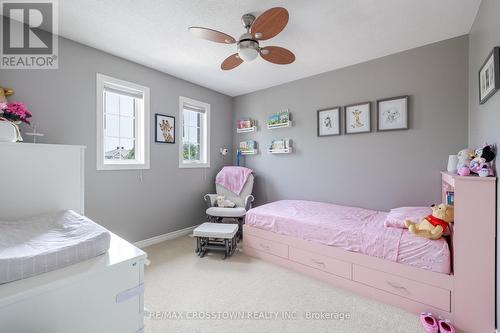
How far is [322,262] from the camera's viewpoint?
2.24 meters

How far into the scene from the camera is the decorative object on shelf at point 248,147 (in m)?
4.08

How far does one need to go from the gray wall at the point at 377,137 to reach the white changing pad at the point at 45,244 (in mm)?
2931

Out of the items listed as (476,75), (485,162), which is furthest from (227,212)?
(476,75)

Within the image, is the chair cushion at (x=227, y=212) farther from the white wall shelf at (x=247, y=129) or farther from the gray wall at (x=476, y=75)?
the gray wall at (x=476, y=75)

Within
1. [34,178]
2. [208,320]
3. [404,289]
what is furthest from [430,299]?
[34,178]

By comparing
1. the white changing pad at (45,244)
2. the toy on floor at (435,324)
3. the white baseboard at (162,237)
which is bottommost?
the toy on floor at (435,324)

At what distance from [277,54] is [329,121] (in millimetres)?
1515

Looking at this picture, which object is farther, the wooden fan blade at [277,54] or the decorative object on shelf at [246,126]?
the decorative object on shelf at [246,126]

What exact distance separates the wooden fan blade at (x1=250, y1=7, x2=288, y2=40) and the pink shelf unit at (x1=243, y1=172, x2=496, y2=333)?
5.77 ft

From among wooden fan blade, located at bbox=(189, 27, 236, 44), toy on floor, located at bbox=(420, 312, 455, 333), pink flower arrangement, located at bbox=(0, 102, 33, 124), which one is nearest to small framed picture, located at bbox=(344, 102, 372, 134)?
wooden fan blade, located at bbox=(189, 27, 236, 44)

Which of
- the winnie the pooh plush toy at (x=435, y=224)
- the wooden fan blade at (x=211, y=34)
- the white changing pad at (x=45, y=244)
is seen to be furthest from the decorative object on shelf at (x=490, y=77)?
the white changing pad at (x=45, y=244)

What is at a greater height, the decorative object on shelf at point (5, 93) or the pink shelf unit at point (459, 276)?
the decorative object on shelf at point (5, 93)

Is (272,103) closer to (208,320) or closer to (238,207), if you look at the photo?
(238,207)

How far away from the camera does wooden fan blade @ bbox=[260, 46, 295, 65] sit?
2021 mm
